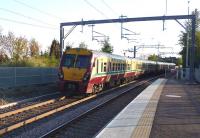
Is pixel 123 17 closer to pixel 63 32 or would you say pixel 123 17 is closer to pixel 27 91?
pixel 63 32

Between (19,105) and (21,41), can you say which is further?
(21,41)

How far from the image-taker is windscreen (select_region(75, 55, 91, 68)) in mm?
22777

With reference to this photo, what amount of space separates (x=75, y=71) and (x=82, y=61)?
29.6 inches

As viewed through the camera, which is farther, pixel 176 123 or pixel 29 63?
pixel 29 63

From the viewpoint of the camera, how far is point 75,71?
22625 mm

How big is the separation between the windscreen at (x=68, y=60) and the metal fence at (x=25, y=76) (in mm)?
3781

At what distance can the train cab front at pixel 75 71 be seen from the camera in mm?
22359

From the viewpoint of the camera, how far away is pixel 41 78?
30.0 meters

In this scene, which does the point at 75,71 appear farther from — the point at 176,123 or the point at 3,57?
the point at 3,57

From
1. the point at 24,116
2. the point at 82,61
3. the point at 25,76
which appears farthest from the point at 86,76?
the point at 24,116

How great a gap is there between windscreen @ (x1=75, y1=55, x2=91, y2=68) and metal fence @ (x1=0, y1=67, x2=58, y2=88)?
464 centimetres

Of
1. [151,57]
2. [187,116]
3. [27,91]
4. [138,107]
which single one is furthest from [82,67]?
[151,57]

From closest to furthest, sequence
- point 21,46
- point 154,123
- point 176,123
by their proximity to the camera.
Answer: point 154,123 < point 176,123 < point 21,46

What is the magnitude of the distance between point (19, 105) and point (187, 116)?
7.52 meters
